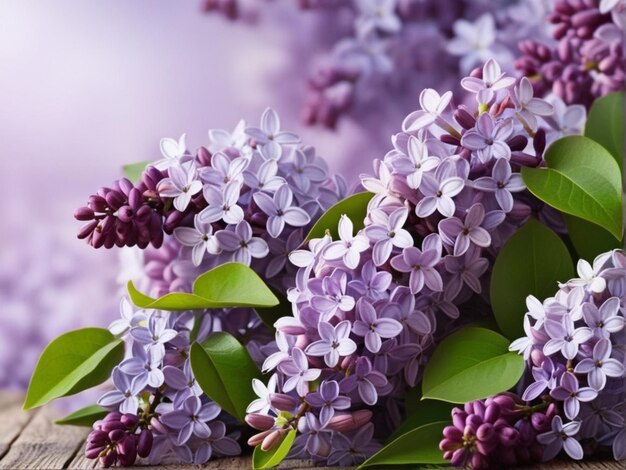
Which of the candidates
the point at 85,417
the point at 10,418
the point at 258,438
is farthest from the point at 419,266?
the point at 10,418

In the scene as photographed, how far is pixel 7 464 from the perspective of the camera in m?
0.46

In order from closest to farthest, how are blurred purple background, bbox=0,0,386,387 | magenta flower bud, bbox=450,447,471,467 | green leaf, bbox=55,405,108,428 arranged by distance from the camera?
magenta flower bud, bbox=450,447,471,467 < green leaf, bbox=55,405,108,428 < blurred purple background, bbox=0,0,386,387

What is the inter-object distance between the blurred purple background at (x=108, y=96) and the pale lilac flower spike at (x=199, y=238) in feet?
1.92

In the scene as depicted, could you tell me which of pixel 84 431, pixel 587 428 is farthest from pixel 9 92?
pixel 587 428

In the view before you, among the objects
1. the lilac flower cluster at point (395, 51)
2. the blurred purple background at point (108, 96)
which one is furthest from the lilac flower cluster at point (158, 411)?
the blurred purple background at point (108, 96)

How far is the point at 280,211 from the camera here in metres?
0.46

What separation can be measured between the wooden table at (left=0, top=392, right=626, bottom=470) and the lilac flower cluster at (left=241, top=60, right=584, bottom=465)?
0.16ft

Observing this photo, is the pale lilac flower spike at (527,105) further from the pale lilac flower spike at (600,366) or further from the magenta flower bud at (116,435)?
the magenta flower bud at (116,435)

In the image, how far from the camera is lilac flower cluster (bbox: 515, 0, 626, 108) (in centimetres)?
55

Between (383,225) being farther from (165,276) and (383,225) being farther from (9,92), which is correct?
(9,92)

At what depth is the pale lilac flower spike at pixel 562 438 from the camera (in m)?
0.39

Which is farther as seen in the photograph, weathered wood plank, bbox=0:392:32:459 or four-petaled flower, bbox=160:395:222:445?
weathered wood plank, bbox=0:392:32:459

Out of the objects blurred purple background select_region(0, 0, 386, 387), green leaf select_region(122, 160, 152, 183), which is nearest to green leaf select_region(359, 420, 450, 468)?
green leaf select_region(122, 160, 152, 183)

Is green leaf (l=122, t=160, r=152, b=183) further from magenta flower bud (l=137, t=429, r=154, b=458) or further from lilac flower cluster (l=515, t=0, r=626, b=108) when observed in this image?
lilac flower cluster (l=515, t=0, r=626, b=108)
